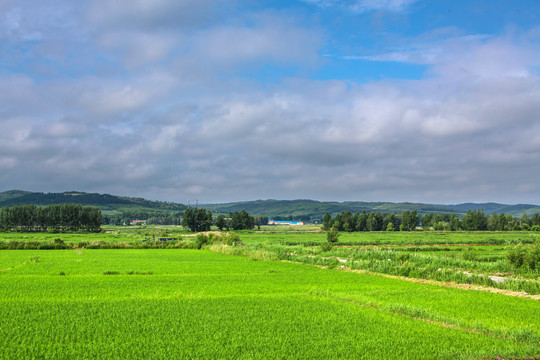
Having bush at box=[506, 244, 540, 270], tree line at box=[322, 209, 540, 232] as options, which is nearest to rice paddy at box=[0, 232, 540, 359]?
bush at box=[506, 244, 540, 270]

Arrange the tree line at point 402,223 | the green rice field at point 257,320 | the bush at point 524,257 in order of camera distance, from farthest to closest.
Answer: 1. the tree line at point 402,223
2. the bush at point 524,257
3. the green rice field at point 257,320

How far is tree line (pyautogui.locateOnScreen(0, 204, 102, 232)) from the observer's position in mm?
140125

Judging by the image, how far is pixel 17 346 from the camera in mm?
13141

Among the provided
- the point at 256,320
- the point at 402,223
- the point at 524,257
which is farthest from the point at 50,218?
the point at 256,320

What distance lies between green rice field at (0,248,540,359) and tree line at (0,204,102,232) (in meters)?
124

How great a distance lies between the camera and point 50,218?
142250 mm

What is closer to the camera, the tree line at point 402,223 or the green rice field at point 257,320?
the green rice field at point 257,320

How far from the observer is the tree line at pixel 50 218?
140125 millimetres

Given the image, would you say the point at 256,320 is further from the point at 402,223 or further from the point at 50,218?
the point at 402,223

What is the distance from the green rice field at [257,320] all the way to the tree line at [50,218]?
124m

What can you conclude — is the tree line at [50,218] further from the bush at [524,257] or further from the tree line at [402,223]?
the bush at [524,257]

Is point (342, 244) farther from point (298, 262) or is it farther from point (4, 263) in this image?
point (4, 263)

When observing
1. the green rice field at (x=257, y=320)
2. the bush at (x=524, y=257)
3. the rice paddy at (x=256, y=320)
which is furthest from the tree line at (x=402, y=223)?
the rice paddy at (x=256, y=320)

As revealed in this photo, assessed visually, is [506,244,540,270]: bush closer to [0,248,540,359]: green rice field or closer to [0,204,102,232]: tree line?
[0,248,540,359]: green rice field
